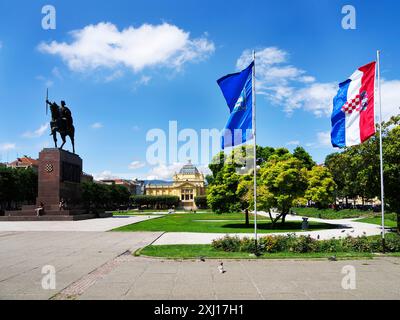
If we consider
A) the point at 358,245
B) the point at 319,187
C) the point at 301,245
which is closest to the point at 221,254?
the point at 301,245

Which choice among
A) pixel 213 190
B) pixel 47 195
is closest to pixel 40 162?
pixel 47 195

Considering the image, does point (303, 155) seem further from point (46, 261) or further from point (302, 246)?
point (46, 261)

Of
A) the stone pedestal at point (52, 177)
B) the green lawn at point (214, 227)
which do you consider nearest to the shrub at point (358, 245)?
the green lawn at point (214, 227)

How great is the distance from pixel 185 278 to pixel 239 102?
7654 mm

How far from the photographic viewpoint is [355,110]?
631 inches

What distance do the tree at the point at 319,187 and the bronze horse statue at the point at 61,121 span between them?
28.4 metres

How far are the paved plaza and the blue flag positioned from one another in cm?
515

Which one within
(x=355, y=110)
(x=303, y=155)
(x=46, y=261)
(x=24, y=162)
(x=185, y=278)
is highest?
(x=24, y=162)

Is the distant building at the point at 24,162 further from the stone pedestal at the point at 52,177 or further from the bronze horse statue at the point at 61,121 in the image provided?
the stone pedestal at the point at 52,177

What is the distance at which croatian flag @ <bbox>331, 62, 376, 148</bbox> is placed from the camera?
51.6 feet

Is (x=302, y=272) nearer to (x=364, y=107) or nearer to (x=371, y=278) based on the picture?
(x=371, y=278)

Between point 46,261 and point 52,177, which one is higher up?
point 52,177

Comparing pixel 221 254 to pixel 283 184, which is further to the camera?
pixel 283 184
